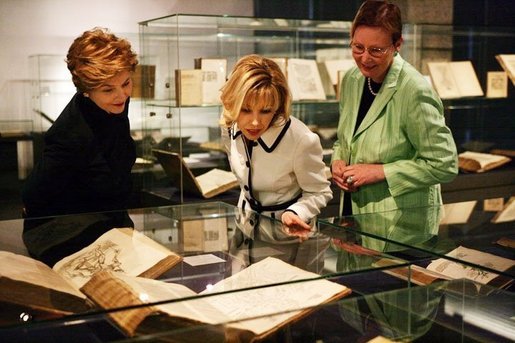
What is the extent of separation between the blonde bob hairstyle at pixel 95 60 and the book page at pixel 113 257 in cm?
75

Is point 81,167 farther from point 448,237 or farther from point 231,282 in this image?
point 448,237

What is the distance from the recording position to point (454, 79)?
20.0 feet

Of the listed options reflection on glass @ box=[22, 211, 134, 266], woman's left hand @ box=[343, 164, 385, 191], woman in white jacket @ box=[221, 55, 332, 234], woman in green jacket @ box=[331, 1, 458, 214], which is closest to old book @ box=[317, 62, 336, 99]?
woman in green jacket @ box=[331, 1, 458, 214]

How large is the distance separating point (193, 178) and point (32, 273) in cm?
276

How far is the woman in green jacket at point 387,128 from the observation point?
280 centimetres

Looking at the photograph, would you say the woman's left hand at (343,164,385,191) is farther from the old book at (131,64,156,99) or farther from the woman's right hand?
the old book at (131,64,156,99)

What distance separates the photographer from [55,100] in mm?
4781

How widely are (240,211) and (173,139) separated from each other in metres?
2.21

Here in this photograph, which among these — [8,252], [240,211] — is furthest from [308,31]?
[8,252]

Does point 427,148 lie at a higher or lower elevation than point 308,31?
lower

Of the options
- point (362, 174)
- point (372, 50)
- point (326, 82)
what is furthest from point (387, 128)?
point (326, 82)

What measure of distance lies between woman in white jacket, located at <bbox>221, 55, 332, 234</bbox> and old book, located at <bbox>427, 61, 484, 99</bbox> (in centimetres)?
345

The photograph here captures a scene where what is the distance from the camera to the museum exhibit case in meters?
1.46

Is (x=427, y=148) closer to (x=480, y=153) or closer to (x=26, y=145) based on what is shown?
(x=26, y=145)
